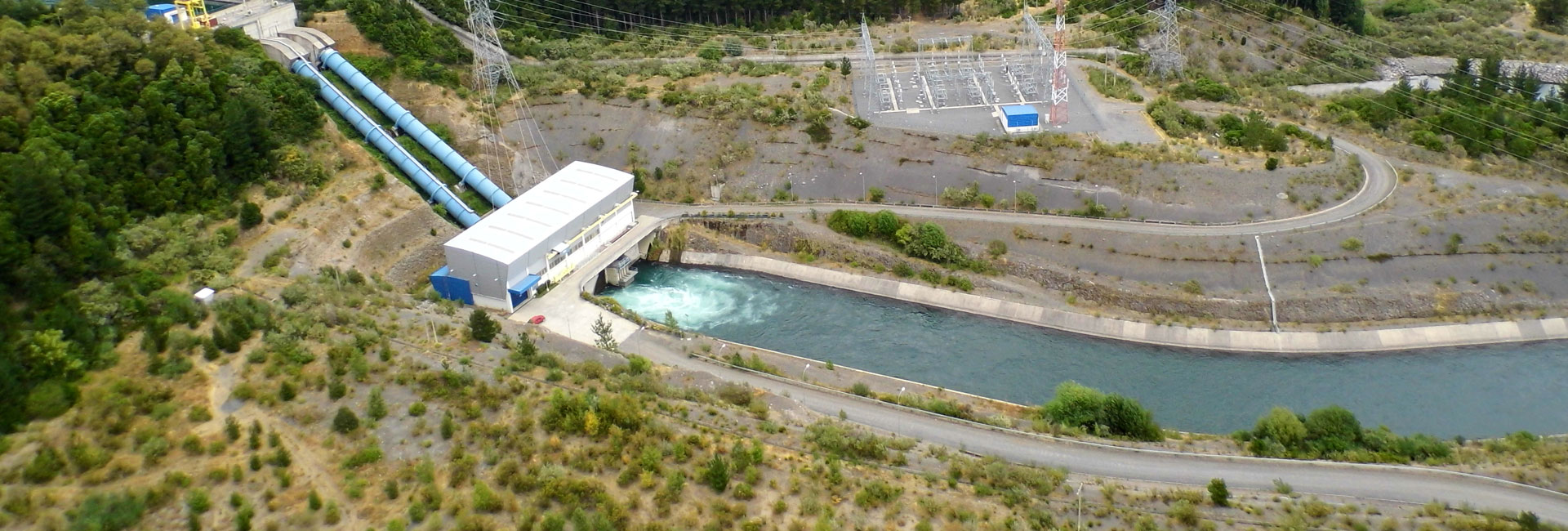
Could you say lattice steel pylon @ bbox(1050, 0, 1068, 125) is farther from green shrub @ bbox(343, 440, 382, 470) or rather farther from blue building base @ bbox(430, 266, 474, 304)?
green shrub @ bbox(343, 440, 382, 470)

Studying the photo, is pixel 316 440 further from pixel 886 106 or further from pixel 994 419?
pixel 886 106

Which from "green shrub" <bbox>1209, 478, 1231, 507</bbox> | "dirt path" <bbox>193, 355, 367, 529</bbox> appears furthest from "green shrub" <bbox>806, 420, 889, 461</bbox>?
"dirt path" <bbox>193, 355, 367, 529</bbox>

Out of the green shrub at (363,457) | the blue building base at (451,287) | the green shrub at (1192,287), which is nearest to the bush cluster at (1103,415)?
the green shrub at (1192,287)

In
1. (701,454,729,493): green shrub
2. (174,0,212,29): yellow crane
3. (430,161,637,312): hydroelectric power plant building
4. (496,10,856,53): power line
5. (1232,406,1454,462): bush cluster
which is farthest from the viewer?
(496,10,856,53): power line

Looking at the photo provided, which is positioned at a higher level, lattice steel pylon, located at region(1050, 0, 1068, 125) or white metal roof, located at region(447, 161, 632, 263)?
lattice steel pylon, located at region(1050, 0, 1068, 125)

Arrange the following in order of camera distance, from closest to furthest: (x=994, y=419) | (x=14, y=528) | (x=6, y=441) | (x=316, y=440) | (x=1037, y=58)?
(x=14, y=528) < (x=6, y=441) < (x=316, y=440) < (x=994, y=419) < (x=1037, y=58)

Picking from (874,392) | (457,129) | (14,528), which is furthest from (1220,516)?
(457,129)

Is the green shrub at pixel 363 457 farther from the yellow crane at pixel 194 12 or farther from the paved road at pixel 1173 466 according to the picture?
the yellow crane at pixel 194 12
